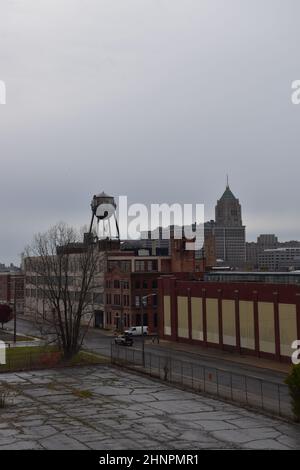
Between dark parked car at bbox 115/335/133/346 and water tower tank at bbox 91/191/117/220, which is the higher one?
water tower tank at bbox 91/191/117/220

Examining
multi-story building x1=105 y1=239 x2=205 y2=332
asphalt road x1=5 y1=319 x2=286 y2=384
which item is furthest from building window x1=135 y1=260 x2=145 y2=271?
asphalt road x1=5 y1=319 x2=286 y2=384

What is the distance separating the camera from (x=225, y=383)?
41469 millimetres

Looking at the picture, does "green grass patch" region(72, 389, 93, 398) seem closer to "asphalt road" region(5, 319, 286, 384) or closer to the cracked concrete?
the cracked concrete

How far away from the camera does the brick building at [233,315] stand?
51.5 m

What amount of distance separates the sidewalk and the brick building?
63cm

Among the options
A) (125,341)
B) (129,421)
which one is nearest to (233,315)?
(125,341)

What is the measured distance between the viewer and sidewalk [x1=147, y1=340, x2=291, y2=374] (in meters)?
49.7

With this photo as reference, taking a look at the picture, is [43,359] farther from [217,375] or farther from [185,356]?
[217,375]

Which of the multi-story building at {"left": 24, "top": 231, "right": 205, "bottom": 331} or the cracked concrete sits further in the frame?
the multi-story building at {"left": 24, "top": 231, "right": 205, "bottom": 331}

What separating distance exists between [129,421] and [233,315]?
30.0 metres

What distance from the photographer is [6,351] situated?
61.9 m

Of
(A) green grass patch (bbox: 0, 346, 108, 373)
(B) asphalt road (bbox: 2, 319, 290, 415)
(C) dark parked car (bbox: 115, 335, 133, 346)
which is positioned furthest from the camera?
(C) dark parked car (bbox: 115, 335, 133, 346)
